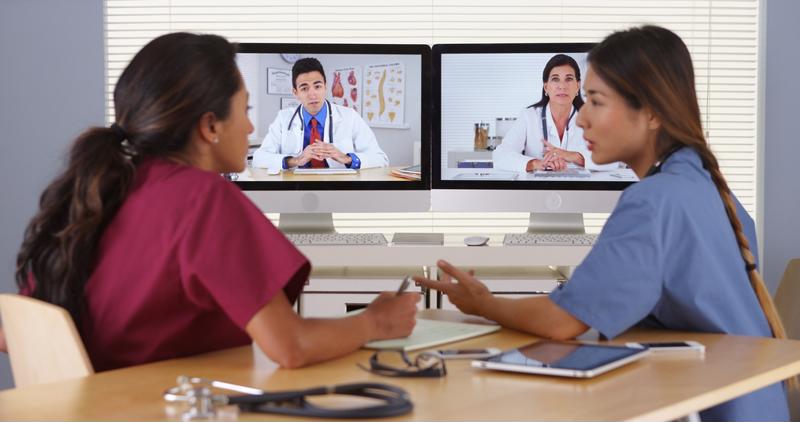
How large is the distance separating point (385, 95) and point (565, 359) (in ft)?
7.31

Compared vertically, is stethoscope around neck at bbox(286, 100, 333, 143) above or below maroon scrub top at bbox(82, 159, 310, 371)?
above

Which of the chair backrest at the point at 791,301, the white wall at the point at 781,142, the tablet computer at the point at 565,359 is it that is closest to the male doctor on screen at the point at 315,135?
the chair backrest at the point at 791,301

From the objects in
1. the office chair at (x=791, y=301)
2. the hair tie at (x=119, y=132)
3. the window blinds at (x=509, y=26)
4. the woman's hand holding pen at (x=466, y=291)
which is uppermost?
the window blinds at (x=509, y=26)

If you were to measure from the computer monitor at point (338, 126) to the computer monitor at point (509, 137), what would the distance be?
0.28ft

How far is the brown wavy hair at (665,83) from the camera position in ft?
5.87

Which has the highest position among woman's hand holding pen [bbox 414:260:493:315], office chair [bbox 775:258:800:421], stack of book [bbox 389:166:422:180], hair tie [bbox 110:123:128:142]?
hair tie [bbox 110:123:128:142]

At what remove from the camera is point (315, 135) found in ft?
11.5

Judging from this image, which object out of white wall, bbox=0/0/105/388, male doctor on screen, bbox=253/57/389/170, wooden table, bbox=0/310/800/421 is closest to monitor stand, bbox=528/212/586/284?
male doctor on screen, bbox=253/57/389/170

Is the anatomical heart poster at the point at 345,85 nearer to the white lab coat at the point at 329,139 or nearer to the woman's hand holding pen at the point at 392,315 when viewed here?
the white lab coat at the point at 329,139

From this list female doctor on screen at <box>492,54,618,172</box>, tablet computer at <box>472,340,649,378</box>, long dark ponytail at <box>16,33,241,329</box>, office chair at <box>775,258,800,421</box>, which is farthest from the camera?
female doctor on screen at <box>492,54,618,172</box>

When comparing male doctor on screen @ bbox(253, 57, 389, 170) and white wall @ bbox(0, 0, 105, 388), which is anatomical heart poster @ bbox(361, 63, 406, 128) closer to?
male doctor on screen @ bbox(253, 57, 389, 170)

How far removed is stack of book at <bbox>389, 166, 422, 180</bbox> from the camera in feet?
11.6

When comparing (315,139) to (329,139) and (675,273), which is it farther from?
(675,273)

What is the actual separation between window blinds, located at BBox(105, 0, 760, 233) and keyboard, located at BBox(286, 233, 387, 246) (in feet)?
3.74
